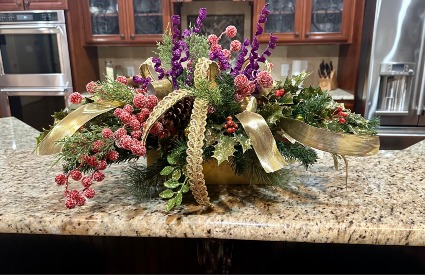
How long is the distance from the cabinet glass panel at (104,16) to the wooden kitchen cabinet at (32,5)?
25cm

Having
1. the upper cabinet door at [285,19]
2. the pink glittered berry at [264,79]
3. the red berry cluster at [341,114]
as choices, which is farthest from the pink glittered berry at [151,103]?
the upper cabinet door at [285,19]

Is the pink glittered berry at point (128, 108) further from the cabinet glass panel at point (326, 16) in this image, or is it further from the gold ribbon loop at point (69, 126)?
the cabinet glass panel at point (326, 16)

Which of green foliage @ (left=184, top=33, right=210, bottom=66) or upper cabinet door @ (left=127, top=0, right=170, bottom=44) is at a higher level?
upper cabinet door @ (left=127, top=0, right=170, bottom=44)

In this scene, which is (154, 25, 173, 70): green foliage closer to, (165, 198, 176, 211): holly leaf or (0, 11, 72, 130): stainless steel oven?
(165, 198, 176, 211): holly leaf

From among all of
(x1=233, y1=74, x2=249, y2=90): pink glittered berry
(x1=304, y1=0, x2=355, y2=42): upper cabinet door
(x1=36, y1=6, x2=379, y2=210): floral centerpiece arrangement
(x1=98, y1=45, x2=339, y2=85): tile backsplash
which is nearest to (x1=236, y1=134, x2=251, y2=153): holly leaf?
(x1=36, y1=6, x2=379, y2=210): floral centerpiece arrangement

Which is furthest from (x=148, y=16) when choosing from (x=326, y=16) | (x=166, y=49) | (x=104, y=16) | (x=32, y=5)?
(x=166, y=49)

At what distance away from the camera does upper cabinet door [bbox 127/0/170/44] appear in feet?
9.43

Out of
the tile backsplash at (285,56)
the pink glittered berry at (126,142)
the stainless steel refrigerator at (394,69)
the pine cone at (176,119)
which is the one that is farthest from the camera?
the tile backsplash at (285,56)

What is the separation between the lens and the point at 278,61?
3.24m

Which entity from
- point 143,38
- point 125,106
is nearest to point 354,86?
point 143,38

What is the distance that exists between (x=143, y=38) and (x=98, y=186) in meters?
2.35

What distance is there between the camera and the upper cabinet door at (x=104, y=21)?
292 centimetres

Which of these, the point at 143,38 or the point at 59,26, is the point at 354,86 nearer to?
the point at 143,38

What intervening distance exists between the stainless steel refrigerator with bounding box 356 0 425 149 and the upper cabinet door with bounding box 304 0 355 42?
0.20m
